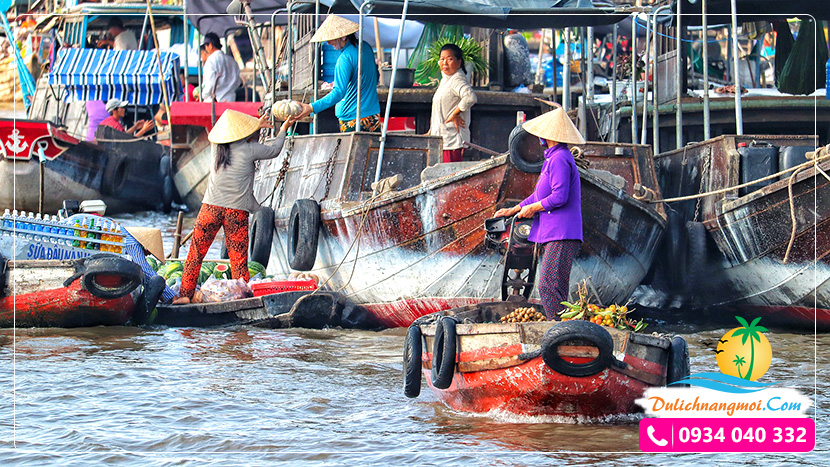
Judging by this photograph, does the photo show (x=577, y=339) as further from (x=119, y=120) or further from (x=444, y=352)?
(x=119, y=120)

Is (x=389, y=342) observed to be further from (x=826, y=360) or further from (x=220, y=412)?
(x=826, y=360)

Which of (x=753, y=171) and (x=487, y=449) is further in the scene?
(x=753, y=171)

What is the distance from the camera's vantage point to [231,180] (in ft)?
28.2

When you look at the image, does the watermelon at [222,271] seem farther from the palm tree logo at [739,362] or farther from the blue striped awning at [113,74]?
the blue striped awning at [113,74]

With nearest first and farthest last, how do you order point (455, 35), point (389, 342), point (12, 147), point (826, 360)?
Result: point (826, 360) → point (389, 342) → point (455, 35) → point (12, 147)

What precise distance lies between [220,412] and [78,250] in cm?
316

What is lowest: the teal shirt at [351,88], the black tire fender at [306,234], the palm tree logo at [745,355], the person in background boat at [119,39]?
the palm tree logo at [745,355]

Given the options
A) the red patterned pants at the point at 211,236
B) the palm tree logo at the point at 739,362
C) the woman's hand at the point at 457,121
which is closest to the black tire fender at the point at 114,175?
the red patterned pants at the point at 211,236

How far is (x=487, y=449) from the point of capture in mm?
5121

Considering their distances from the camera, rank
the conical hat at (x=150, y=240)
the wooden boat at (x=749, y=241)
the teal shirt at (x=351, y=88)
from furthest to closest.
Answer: the conical hat at (x=150, y=240)
the teal shirt at (x=351, y=88)
the wooden boat at (x=749, y=241)

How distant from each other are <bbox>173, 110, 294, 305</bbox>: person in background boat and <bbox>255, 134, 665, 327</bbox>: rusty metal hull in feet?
2.24

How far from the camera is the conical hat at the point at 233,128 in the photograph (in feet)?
27.9

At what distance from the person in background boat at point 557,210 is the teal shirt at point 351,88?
10.6ft

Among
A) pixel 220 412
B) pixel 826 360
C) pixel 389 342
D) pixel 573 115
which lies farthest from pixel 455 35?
pixel 220 412
